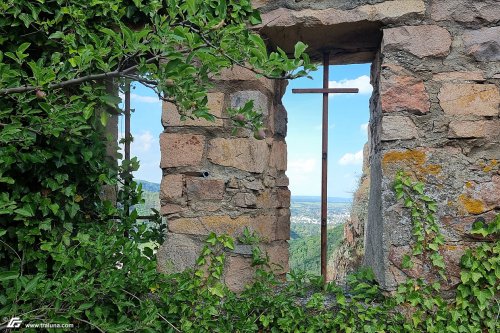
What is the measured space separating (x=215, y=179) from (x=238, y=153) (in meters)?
0.16

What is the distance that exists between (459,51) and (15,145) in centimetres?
204

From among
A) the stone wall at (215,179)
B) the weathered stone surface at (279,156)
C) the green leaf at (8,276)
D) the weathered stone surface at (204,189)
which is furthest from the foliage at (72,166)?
the weathered stone surface at (279,156)

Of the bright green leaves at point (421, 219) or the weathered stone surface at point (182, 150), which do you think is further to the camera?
the weathered stone surface at point (182, 150)

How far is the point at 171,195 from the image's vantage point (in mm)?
2098

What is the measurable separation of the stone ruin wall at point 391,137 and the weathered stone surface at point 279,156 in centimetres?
8

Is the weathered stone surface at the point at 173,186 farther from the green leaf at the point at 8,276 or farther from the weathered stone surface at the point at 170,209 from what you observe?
the green leaf at the point at 8,276

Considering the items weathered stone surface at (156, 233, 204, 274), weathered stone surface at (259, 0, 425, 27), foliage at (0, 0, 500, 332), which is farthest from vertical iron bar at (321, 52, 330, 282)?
weathered stone surface at (156, 233, 204, 274)

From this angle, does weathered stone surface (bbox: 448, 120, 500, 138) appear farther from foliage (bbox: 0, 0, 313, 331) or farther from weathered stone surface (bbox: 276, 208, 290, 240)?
weathered stone surface (bbox: 276, 208, 290, 240)

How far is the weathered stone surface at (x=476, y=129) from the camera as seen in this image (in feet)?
6.26

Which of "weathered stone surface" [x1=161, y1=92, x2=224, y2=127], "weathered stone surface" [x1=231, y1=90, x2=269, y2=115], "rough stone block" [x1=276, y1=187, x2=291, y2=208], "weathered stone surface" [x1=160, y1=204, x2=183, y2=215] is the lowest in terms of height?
"weathered stone surface" [x1=160, y1=204, x2=183, y2=215]

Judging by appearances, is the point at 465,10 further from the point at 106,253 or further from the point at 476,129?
the point at 106,253

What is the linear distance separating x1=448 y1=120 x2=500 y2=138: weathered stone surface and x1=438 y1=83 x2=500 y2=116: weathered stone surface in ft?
0.14

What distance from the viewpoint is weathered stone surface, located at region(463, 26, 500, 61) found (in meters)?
1.92

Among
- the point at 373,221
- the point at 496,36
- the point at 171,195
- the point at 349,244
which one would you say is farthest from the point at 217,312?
the point at 349,244
